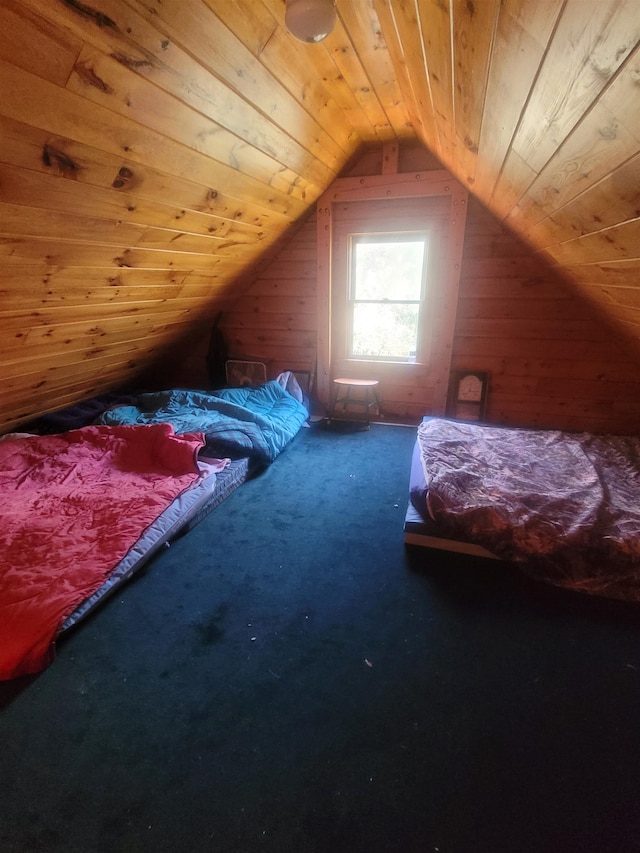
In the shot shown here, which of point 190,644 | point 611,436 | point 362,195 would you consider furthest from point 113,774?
point 362,195

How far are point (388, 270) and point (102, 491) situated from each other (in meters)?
2.91

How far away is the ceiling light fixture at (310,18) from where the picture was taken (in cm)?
115

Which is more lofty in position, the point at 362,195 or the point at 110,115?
the point at 362,195

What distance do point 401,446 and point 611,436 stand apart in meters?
1.46

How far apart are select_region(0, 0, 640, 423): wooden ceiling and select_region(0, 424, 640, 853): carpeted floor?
1.48m

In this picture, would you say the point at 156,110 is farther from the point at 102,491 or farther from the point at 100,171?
the point at 102,491

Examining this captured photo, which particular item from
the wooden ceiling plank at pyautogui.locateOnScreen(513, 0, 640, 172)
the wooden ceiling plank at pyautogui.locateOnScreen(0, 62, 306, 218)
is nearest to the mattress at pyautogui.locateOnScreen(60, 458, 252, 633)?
the wooden ceiling plank at pyautogui.locateOnScreen(0, 62, 306, 218)

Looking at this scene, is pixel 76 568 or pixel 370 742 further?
pixel 76 568

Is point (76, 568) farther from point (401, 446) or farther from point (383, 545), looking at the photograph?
point (401, 446)

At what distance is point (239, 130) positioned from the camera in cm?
167

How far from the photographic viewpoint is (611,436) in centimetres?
265

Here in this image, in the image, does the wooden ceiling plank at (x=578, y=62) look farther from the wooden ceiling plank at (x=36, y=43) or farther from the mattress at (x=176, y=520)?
the mattress at (x=176, y=520)

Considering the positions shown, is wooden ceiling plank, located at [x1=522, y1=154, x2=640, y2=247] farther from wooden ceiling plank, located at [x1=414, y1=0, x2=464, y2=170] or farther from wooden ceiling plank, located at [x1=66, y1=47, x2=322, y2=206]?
wooden ceiling plank, located at [x1=66, y1=47, x2=322, y2=206]

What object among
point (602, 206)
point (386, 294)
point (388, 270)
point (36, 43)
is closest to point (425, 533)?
point (602, 206)
